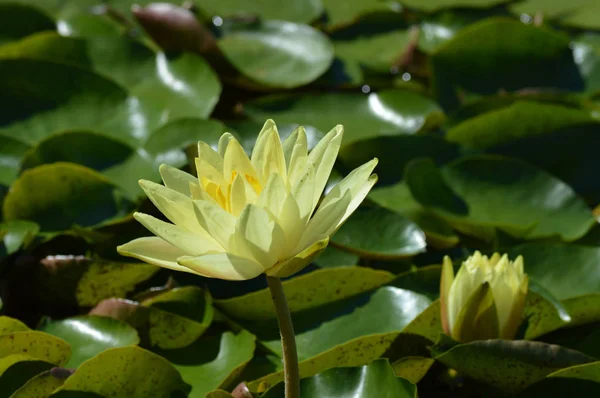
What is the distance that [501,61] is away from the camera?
Answer: 207 centimetres

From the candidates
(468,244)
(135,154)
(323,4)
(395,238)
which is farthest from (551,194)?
(323,4)

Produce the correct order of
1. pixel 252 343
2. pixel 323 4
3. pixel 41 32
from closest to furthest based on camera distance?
pixel 252 343 < pixel 41 32 < pixel 323 4

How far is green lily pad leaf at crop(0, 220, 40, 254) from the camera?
133 centimetres

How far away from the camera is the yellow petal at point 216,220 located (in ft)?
2.53

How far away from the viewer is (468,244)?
1541mm

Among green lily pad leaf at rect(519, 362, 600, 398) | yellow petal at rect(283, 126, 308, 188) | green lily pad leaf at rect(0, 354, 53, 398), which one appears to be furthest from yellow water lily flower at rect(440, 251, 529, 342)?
green lily pad leaf at rect(0, 354, 53, 398)

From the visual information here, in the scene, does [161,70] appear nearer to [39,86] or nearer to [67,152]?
[39,86]

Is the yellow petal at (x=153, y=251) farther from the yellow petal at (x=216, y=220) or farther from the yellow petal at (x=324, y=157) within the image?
the yellow petal at (x=324, y=157)

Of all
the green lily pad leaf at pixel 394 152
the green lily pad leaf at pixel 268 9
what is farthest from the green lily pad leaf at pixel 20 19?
the green lily pad leaf at pixel 394 152

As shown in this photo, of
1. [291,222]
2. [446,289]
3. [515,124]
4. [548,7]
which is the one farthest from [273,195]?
[548,7]

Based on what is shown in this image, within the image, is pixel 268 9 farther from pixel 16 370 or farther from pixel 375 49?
pixel 16 370

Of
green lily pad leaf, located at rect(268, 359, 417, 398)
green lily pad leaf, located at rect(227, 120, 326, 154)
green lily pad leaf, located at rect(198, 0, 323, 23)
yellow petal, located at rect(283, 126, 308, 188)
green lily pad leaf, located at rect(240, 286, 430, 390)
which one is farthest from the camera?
green lily pad leaf, located at rect(198, 0, 323, 23)

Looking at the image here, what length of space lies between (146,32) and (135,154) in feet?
1.71

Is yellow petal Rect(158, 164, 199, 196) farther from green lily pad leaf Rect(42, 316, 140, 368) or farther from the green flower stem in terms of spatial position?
green lily pad leaf Rect(42, 316, 140, 368)
